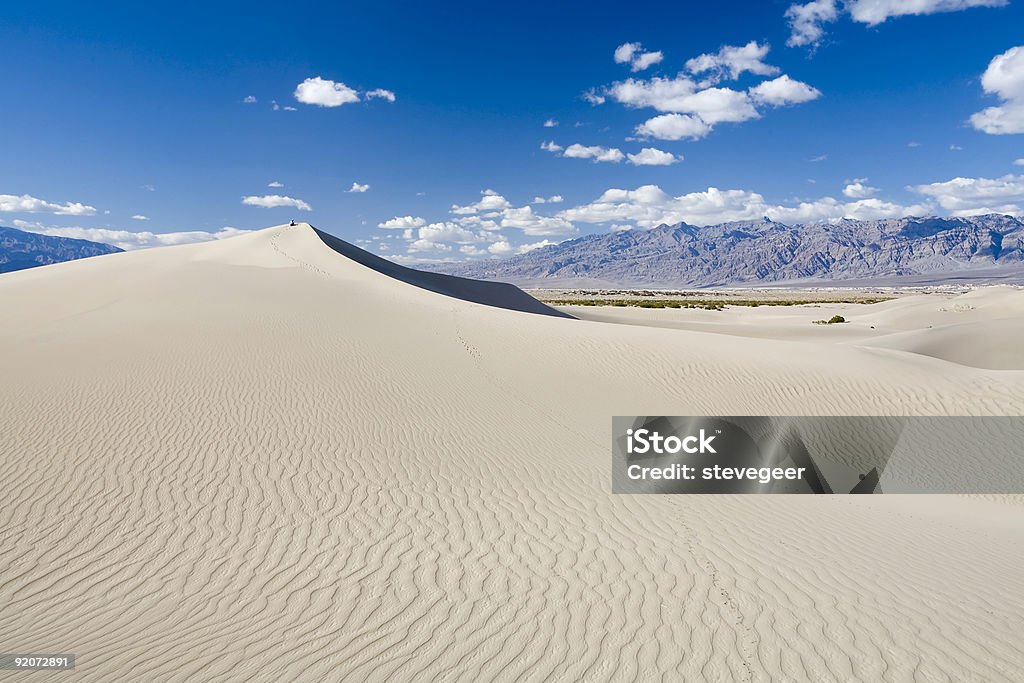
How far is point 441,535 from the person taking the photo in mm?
6043

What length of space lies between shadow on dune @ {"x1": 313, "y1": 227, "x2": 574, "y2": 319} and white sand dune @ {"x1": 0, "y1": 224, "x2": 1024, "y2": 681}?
26743 millimetres

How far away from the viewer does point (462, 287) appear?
44.3 m

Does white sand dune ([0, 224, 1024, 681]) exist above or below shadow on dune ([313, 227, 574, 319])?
below

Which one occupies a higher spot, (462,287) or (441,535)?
(462,287)

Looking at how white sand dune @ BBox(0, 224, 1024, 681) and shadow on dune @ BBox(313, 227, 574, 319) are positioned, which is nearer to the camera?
white sand dune @ BBox(0, 224, 1024, 681)

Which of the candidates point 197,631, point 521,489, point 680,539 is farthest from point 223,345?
point 680,539

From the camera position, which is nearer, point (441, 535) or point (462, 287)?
point (441, 535)

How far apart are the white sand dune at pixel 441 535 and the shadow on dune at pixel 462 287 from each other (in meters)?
26.7

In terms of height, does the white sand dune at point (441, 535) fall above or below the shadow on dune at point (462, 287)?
below

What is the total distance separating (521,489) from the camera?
748 cm

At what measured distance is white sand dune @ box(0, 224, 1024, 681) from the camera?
4223 mm

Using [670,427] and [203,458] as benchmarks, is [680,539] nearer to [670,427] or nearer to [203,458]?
[670,427]

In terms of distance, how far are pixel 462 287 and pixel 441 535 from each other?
128ft

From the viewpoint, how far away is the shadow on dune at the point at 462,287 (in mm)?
40281
